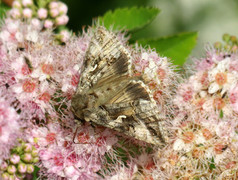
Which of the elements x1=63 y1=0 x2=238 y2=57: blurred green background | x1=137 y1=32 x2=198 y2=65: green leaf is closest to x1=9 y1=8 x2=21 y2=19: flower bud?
x1=137 y1=32 x2=198 y2=65: green leaf

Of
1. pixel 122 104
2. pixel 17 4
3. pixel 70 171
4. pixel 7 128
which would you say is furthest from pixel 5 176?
pixel 17 4

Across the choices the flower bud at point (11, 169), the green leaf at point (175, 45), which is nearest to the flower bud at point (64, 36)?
the green leaf at point (175, 45)

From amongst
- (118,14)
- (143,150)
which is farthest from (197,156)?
(118,14)

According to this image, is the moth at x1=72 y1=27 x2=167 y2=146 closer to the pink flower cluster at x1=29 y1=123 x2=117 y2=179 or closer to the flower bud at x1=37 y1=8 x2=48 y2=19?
the pink flower cluster at x1=29 y1=123 x2=117 y2=179

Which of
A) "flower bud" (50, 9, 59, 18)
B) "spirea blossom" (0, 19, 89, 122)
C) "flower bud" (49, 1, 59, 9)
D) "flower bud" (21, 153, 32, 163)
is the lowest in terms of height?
"flower bud" (21, 153, 32, 163)

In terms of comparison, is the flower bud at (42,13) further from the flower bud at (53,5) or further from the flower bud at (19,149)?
the flower bud at (19,149)
